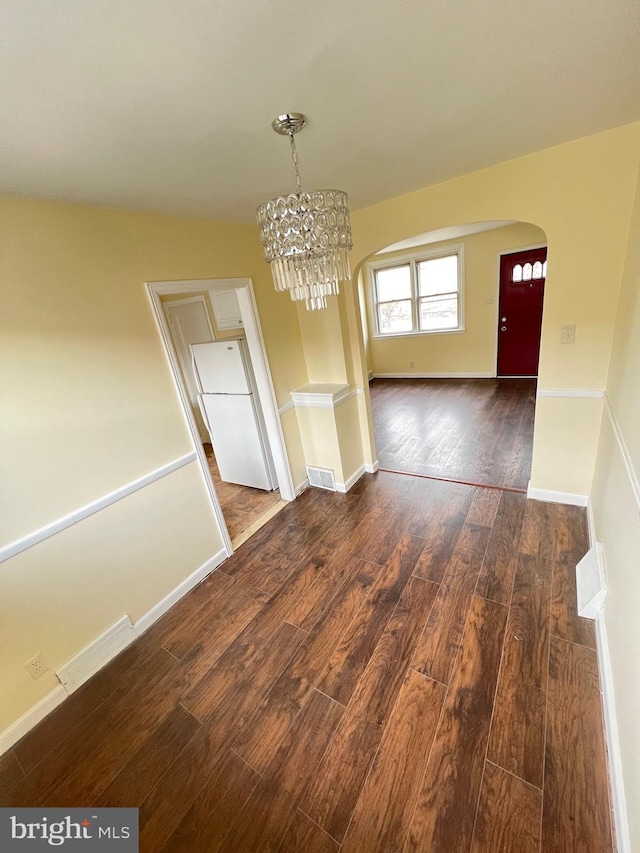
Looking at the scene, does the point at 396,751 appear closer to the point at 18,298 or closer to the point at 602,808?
the point at 602,808

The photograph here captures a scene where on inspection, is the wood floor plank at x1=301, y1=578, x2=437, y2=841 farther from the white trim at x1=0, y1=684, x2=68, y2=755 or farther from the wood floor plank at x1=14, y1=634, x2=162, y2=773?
the white trim at x1=0, y1=684, x2=68, y2=755

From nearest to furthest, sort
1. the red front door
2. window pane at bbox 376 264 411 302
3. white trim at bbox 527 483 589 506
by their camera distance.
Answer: white trim at bbox 527 483 589 506
the red front door
window pane at bbox 376 264 411 302

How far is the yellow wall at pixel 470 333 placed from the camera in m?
5.04

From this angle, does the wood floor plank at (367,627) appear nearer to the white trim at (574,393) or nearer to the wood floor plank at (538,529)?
the wood floor plank at (538,529)

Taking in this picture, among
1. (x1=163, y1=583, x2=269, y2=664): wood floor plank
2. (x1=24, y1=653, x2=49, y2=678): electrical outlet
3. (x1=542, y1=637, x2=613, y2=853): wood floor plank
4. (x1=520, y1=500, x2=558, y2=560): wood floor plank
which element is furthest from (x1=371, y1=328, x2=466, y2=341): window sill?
(x1=24, y1=653, x2=49, y2=678): electrical outlet

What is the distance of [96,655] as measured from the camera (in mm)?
1735

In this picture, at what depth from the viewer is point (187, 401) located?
2117mm

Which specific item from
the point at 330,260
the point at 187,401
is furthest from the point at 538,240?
the point at 187,401

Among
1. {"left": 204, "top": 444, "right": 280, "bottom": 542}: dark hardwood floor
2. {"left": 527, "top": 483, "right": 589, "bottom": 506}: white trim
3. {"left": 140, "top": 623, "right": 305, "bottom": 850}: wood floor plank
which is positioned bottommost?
{"left": 140, "top": 623, "right": 305, "bottom": 850}: wood floor plank

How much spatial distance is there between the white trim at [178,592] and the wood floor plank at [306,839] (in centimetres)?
128

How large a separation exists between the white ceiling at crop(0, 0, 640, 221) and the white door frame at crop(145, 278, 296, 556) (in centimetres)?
51

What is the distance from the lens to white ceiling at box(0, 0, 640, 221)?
0.79 m

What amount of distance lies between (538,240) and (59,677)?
6.75 meters

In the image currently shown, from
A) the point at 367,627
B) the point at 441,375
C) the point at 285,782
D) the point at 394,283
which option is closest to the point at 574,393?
the point at 367,627
